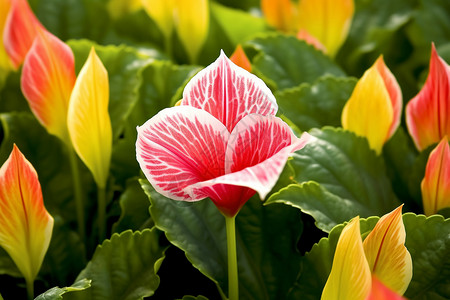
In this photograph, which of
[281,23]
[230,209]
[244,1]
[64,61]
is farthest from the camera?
[244,1]

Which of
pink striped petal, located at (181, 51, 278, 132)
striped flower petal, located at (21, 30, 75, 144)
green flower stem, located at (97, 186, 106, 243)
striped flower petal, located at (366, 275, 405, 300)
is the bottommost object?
green flower stem, located at (97, 186, 106, 243)

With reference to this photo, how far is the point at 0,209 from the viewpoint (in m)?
0.46

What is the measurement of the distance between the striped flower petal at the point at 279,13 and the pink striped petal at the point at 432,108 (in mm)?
291

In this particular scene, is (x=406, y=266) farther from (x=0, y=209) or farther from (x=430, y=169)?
(x=0, y=209)

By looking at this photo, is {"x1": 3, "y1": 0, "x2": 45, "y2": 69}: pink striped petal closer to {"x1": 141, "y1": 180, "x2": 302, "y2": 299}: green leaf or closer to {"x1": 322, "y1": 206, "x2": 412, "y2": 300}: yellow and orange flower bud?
{"x1": 141, "y1": 180, "x2": 302, "y2": 299}: green leaf

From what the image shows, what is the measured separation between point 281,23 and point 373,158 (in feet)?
1.00

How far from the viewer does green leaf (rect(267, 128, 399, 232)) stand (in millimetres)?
498

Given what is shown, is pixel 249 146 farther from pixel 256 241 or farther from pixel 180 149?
pixel 256 241

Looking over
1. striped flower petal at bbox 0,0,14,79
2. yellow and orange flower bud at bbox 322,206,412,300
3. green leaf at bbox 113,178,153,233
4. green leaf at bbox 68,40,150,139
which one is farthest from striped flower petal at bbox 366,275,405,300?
striped flower petal at bbox 0,0,14,79

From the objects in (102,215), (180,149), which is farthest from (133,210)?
(180,149)

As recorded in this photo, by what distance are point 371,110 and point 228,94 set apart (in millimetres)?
173

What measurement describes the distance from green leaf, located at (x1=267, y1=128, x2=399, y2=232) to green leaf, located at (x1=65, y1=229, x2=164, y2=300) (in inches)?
5.0

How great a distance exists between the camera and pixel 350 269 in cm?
39

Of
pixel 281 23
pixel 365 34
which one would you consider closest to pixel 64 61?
pixel 281 23
